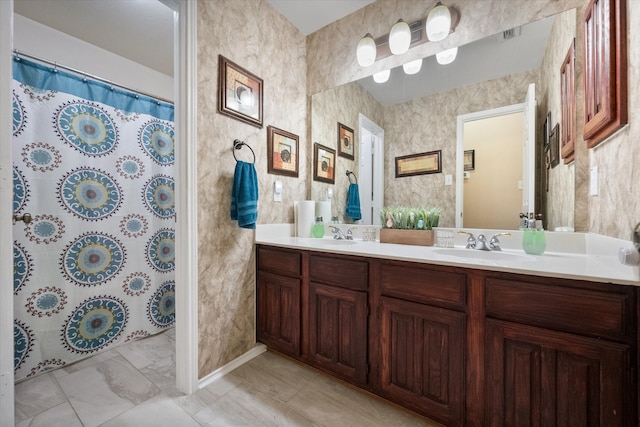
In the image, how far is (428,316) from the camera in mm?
1103

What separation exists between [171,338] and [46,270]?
978mm

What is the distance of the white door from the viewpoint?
191 centimetres

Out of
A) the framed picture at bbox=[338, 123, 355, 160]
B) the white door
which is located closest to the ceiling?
the white door

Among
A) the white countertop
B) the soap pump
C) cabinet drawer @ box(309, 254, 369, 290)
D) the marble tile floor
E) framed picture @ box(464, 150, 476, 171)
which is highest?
framed picture @ box(464, 150, 476, 171)

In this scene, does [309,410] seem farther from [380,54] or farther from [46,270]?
[380,54]

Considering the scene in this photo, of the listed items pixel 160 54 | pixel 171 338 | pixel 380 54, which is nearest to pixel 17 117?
pixel 160 54

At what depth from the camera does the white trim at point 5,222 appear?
0.96 meters

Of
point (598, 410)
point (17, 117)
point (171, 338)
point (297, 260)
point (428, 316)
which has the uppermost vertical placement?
point (17, 117)

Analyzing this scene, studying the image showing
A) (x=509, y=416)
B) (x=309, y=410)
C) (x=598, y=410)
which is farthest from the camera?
(x=309, y=410)

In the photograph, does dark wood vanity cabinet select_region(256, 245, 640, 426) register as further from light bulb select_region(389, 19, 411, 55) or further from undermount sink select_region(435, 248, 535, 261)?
light bulb select_region(389, 19, 411, 55)

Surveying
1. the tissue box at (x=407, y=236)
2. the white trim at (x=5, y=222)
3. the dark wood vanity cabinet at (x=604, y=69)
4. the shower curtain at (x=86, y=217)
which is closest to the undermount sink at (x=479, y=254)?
the tissue box at (x=407, y=236)

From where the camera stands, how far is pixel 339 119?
2117 mm

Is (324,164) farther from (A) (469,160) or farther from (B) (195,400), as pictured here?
(B) (195,400)

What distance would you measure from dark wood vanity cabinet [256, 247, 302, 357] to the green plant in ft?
2.23
